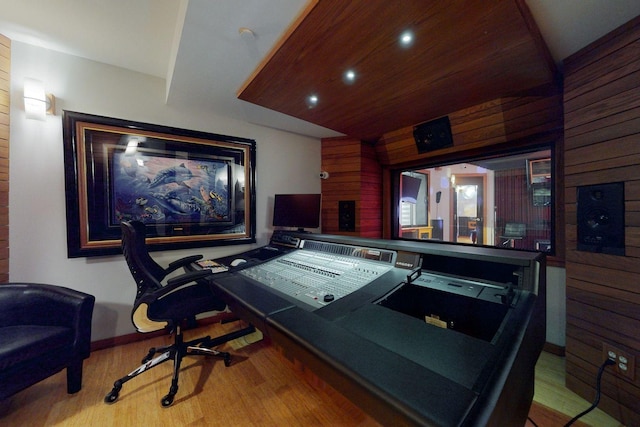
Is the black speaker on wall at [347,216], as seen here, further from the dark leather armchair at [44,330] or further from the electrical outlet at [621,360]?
the dark leather armchair at [44,330]

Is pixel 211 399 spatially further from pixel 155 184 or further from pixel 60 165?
pixel 60 165

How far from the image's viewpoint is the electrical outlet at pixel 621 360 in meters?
1.30

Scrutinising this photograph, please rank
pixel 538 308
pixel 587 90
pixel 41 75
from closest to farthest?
1. pixel 538 308
2. pixel 587 90
3. pixel 41 75

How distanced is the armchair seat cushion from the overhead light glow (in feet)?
9.26

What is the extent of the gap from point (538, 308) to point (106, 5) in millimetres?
3015

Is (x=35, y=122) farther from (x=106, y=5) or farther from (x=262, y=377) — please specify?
(x=262, y=377)

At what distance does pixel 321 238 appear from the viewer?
1.92 metres

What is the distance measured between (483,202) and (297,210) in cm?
233

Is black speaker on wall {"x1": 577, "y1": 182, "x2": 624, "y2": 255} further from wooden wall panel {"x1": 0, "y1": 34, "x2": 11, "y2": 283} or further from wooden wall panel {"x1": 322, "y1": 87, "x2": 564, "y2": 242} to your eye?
wooden wall panel {"x1": 0, "y1": 34, "x2": 11, "y2": 283}

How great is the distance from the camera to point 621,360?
4.40 feet

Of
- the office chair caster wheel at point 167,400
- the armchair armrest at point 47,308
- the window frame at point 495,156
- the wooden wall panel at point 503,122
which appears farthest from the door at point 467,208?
the armchair armrest at point 47,308

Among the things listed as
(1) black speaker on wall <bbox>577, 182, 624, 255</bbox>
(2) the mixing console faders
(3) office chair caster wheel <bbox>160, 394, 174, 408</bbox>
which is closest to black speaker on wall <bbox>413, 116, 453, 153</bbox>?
(1) black speaker on wall <bbox>577, 182, 624, 255</bbox>

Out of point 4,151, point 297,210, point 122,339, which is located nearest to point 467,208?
point 297,210

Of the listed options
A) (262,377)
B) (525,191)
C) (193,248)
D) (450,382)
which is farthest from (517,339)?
(193,248)
